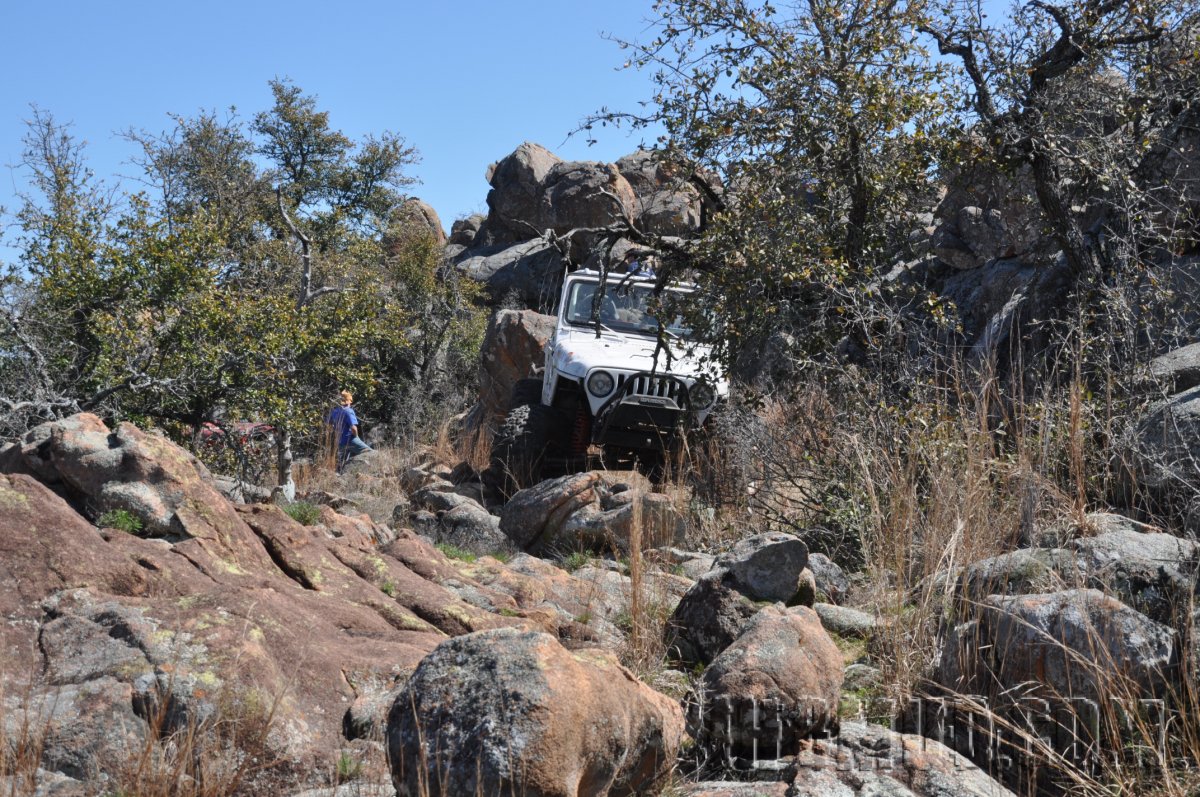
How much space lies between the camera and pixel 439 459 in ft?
44.6

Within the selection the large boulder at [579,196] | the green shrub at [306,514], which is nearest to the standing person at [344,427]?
the green shrub at [306,514]

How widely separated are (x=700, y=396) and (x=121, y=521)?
5.96 meters

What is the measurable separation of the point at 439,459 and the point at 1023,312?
24.1ft

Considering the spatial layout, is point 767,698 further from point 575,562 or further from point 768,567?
point 575,562

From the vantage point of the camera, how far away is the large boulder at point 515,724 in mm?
2453

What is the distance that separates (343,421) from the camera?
13.8 meters

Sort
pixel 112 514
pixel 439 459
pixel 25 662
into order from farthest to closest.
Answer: pixel 439 459 < pixel 112 514 < pixel 25 662

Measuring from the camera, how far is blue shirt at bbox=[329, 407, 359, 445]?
13.3m

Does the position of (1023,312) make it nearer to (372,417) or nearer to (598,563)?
(598,563)

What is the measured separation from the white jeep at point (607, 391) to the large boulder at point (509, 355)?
4.54 m

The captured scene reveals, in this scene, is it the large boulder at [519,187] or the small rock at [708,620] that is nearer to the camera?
the small rock at [708,620]

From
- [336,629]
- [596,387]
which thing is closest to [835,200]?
[596,387]

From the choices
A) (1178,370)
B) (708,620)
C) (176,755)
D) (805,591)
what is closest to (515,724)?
(176,755)

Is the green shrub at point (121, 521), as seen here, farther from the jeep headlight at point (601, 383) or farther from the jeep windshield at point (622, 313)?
the jeep windshield at point (622, 313)
